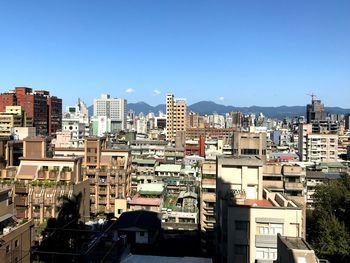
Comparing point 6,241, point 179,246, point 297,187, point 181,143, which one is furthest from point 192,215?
point 181,143

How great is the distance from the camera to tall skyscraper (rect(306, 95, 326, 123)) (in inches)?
4715

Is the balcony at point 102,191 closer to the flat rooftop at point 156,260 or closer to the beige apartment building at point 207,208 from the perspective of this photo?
the beige apartment building at point 207,208

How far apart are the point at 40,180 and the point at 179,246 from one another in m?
9.50

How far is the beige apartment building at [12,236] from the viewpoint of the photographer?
15188 millimetres

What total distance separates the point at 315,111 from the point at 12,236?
11894 cm

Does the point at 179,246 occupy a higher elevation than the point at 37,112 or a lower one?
lower

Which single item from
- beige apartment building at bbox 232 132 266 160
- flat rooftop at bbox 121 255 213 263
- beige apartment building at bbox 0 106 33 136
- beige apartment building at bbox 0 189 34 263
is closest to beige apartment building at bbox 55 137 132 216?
beige apartment building at bbox 232 132 266 160

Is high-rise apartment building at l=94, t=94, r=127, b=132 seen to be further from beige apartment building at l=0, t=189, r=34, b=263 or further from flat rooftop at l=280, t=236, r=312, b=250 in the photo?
flat rooftop at l=280, t=236, r=312, b=250

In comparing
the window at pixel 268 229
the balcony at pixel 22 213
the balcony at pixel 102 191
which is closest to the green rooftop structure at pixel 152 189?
the balcony at pixel 102 191

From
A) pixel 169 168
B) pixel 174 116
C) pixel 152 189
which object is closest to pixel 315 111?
pixel 174 116

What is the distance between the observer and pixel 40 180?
81.7 ft

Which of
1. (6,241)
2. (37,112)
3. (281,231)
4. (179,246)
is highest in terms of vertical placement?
(37,112)

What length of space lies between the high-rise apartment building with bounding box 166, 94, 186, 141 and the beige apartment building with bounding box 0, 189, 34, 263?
74483 millimetres

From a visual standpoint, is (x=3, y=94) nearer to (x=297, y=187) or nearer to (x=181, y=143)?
(x=181, y=143)
